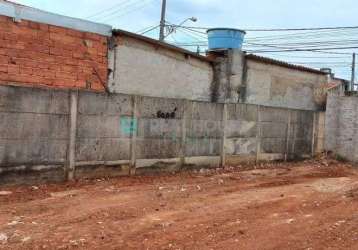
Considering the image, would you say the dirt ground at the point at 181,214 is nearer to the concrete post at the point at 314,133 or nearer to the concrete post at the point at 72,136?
the concrete post at the point at 72,136

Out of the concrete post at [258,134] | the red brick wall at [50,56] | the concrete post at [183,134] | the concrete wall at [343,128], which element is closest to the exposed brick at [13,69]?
the red brick wall at [50,56]

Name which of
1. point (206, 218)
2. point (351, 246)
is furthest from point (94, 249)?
point (351, 246)

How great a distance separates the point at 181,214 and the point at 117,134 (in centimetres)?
339

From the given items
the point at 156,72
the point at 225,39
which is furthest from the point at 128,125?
the point at 225,39

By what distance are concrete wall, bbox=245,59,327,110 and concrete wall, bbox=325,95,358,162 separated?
1340mm

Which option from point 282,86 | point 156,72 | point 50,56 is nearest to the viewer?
point 50,56

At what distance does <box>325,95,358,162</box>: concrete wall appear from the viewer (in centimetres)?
1611

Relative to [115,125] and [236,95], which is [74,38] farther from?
[236,95]

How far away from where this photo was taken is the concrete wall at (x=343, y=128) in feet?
52.9

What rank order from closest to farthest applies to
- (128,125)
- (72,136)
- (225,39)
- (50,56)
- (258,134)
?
(72,136) → (128,125) → (50,56) → (258,134) → (225,39)

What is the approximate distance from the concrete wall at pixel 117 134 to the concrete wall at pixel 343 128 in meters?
2.94

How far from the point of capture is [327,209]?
8008 millimetres

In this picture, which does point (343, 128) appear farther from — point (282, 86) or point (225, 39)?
point (225, 39)

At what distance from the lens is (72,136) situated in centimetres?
938
